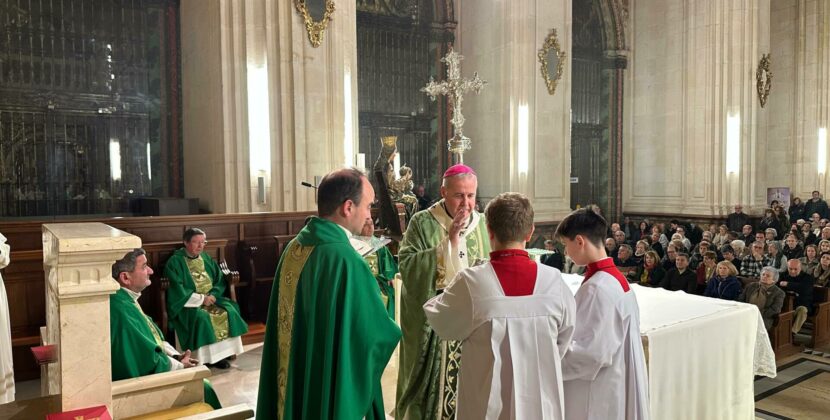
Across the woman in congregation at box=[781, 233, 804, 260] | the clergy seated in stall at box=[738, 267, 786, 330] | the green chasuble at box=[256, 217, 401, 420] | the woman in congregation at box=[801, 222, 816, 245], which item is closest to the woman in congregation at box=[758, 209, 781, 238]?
the woman in congregation at box=[801, 222, 816, 245]

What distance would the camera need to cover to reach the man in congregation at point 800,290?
720cm

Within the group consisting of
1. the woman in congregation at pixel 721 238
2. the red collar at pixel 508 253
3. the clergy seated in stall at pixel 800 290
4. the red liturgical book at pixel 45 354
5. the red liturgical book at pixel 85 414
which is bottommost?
the clergy seated in stall at pixel 800 290

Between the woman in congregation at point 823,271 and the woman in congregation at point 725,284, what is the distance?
60.1 inches

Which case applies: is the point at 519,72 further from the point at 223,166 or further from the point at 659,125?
the point at 223,166

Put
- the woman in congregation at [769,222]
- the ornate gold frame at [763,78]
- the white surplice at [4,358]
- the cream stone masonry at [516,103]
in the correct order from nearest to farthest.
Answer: the white surplice at [4,358]
the cream stone masonry at [516,103]
the woman in congregation at [769,222]
the ornate gold frame at [763,78]

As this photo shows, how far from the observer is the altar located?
3637 millimetres

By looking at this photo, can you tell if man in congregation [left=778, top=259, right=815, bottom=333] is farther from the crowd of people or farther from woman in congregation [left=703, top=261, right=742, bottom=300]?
woman in congregation [left=703, top=261, right=742, bottom=300]

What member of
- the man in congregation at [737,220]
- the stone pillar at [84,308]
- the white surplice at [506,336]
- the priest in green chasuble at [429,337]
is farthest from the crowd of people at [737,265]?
the stone pillar at [84,308]

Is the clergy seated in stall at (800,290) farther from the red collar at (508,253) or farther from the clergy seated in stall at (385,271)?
the red collar at (508,253)

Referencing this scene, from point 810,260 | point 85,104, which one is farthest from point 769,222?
point 85,104

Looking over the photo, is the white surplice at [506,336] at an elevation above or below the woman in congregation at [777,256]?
above

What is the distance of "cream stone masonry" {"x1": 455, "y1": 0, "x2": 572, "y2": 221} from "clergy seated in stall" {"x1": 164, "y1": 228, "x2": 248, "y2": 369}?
7.54 m

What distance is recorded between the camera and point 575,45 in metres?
15.2

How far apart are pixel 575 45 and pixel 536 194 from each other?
4.77 m
